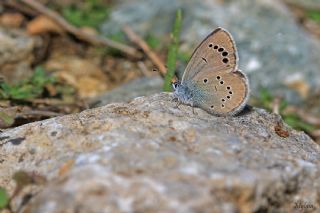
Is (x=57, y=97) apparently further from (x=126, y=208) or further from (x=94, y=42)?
(x=126, y=208)

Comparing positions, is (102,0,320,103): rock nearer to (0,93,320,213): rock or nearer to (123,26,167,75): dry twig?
(123,26,167,75): dry twig

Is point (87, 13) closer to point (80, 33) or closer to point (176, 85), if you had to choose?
point (80, 33)

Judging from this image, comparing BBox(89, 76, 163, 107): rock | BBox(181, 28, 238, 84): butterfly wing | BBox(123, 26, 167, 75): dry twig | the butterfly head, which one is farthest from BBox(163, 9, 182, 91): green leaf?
BBox(123, 26, 167, 75): dry twig

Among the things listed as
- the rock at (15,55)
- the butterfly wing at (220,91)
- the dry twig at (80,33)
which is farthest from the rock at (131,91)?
the butterfly wing at (220,91)

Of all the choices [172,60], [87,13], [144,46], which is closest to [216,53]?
[172,60]

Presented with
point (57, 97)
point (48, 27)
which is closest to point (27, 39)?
point (48, 27)

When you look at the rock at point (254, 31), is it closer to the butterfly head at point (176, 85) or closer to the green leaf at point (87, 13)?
the green leaf at point (87, 13)
